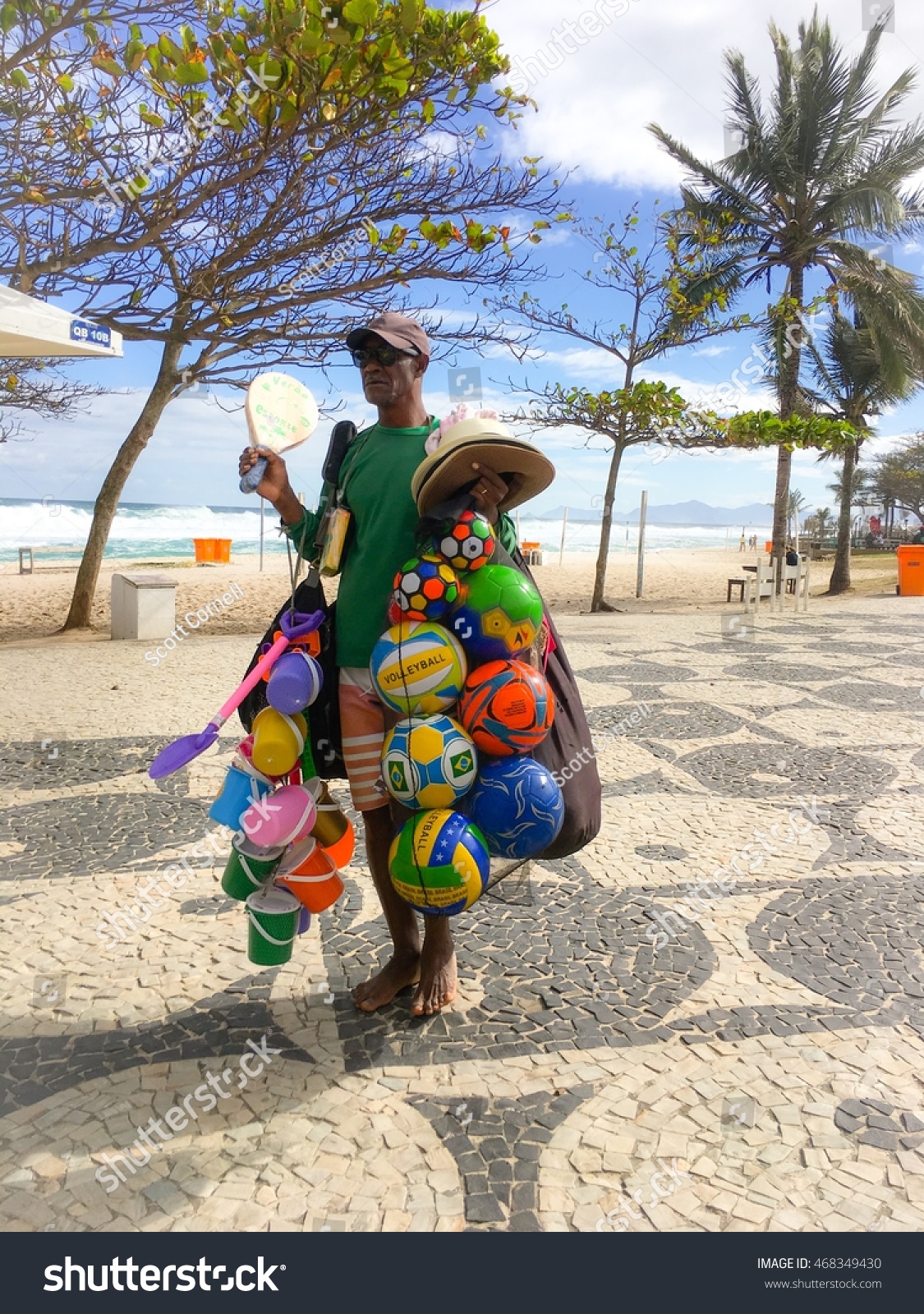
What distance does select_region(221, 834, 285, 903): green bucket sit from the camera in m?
2.19

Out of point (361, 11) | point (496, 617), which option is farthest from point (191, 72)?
point (496, 617)

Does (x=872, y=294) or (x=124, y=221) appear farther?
(x=872, y=294)

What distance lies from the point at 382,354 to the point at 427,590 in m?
0.66

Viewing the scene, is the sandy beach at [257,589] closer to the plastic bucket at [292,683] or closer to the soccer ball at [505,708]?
the plastic bucket at [292,683]

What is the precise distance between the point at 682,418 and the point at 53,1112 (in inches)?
530

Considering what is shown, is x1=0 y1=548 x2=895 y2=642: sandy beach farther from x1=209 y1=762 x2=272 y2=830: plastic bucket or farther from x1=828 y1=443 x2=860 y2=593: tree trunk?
x1=209 y1=762 x2=272 y2=830: plastic bucket

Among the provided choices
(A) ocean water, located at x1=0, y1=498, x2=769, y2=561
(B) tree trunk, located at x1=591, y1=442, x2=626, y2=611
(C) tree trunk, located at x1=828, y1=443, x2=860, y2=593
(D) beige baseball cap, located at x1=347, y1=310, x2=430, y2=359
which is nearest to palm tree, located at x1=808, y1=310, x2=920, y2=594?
(C) tree trunk, located at x1=828, y1=443, x2=860, y2=593

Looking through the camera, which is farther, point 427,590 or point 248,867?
point 248,867

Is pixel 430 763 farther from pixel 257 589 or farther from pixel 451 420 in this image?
pixel 257 589

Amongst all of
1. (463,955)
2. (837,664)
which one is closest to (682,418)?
(837,664)

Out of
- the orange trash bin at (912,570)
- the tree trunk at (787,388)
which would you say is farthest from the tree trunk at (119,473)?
the orange trash bin at (912,570)

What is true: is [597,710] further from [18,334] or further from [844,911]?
[18,334]

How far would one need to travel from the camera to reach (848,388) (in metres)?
20.5

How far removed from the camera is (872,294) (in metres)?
15.9
